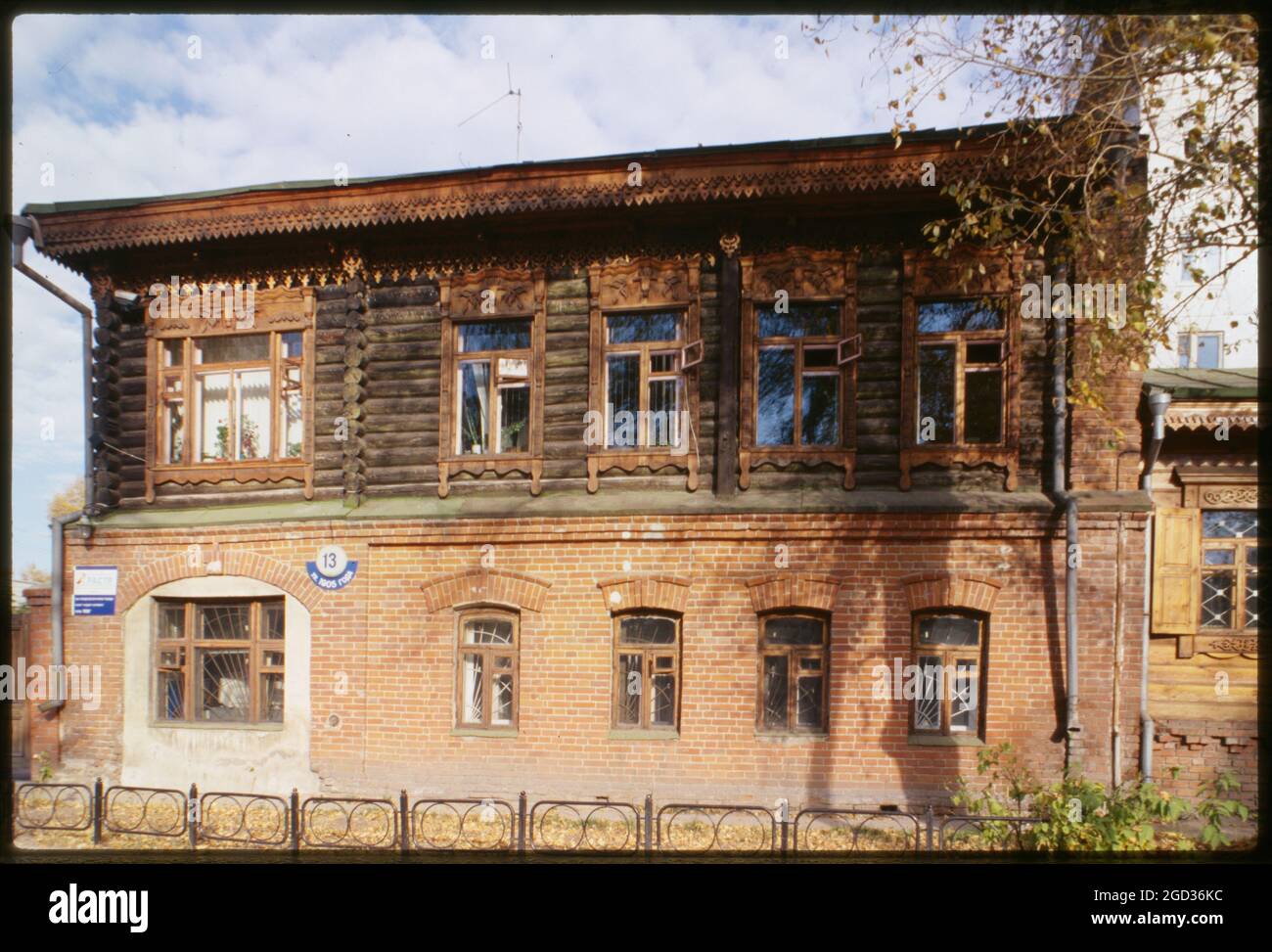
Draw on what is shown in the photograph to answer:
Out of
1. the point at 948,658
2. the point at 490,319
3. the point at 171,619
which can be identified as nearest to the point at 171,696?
the point at 171,619

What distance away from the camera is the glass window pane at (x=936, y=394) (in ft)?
20.1

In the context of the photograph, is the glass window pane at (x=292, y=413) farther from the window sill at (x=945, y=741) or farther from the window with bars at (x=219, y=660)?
the window sill at (x=945, y=741)

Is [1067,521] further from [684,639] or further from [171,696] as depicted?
[171,696]

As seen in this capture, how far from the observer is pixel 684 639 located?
623 centimetres

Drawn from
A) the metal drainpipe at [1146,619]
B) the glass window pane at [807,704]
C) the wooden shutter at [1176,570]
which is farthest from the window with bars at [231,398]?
the wooden shutter at [1176,570]

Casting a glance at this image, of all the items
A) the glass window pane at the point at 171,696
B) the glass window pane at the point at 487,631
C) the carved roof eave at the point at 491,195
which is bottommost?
the glass window pane at the point at 171,696

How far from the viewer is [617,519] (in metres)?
6.29

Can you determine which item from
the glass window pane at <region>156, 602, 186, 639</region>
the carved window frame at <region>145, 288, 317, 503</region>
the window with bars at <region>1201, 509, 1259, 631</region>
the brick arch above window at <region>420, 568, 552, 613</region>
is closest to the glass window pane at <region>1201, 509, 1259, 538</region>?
the window with bars at <region>1201, 509, 1259, 631</region>

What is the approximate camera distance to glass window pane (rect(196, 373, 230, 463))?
23.0 ft

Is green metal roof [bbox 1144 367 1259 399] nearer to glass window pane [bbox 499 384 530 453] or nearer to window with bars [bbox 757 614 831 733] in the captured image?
window with bars [bbox 757 614 831 733]

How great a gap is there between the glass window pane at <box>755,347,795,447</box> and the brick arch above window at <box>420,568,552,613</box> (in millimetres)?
2748

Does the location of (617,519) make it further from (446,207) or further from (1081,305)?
(1081,305)

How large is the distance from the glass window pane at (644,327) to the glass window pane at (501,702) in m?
3.78
